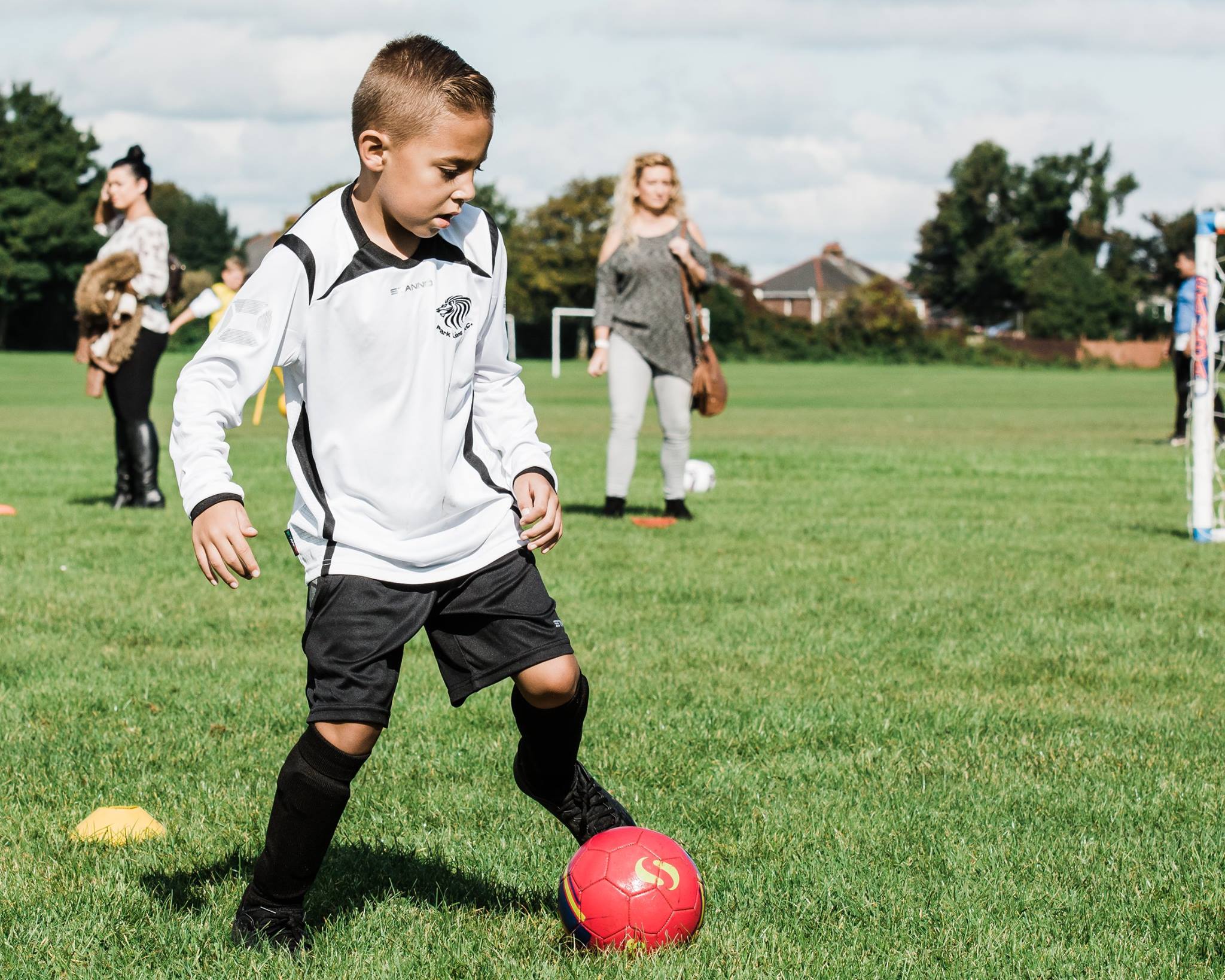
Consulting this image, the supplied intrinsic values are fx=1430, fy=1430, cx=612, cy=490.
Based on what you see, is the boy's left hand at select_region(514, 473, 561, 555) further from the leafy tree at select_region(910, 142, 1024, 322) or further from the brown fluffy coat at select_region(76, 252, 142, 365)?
the leafy tree at select_region(910, 142, 1024, 322)

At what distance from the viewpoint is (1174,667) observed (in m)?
5.93

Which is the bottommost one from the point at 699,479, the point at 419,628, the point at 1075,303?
the point at 699,479

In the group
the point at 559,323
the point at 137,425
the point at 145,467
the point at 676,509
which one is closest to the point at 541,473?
the point at 676,509

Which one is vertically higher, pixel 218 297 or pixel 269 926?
pixel 218 297

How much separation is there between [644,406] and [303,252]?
7018mm

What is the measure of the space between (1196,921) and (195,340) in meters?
62.2

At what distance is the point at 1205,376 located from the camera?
9195mm

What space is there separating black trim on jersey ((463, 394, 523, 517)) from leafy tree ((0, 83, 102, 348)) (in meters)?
69.5

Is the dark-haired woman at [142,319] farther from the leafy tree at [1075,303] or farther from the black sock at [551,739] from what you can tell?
the leafy tree at [1075,303]

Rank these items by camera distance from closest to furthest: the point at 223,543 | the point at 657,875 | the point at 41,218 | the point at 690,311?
the point at 223,543
the point at 657,875
the point at 690,311
the point at 41,218

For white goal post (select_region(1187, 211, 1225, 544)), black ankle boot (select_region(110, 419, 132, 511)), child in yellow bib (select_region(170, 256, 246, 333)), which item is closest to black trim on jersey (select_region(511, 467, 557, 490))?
white goal post (select_region(1187, 211, 1225, 544))

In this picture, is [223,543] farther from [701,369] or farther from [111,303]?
[111,303]

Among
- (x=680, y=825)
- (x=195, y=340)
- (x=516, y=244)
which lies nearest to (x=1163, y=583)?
(x=680, y=825)

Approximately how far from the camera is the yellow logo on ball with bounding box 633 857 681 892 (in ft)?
10.4
